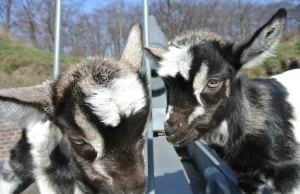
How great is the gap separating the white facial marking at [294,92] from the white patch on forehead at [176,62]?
96 centimetres

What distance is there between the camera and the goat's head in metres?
2.36

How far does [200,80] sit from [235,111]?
1.39ft

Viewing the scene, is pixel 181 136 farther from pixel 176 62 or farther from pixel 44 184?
pixel 44 184

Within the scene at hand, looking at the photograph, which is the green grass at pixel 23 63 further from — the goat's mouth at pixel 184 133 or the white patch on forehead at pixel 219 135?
the goat's mouth at pixel 184 133

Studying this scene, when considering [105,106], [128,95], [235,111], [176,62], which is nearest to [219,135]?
[235,111]

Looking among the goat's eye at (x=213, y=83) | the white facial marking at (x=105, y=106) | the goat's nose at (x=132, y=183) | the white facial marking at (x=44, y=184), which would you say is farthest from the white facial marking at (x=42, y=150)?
the goat's eye at (x=213, y=83)

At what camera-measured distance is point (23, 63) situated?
1647cm

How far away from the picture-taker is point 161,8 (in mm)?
17203

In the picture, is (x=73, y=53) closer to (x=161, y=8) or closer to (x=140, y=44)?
(x=161, y=8)

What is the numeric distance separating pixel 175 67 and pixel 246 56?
52cm

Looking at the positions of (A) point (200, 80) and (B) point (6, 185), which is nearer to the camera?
(A) point (200, 80)

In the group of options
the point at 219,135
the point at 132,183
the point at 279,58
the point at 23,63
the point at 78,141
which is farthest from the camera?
the point at 279,58

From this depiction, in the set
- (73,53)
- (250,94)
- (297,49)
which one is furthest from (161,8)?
(250,94)

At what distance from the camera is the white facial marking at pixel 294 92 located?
2.65 metres
